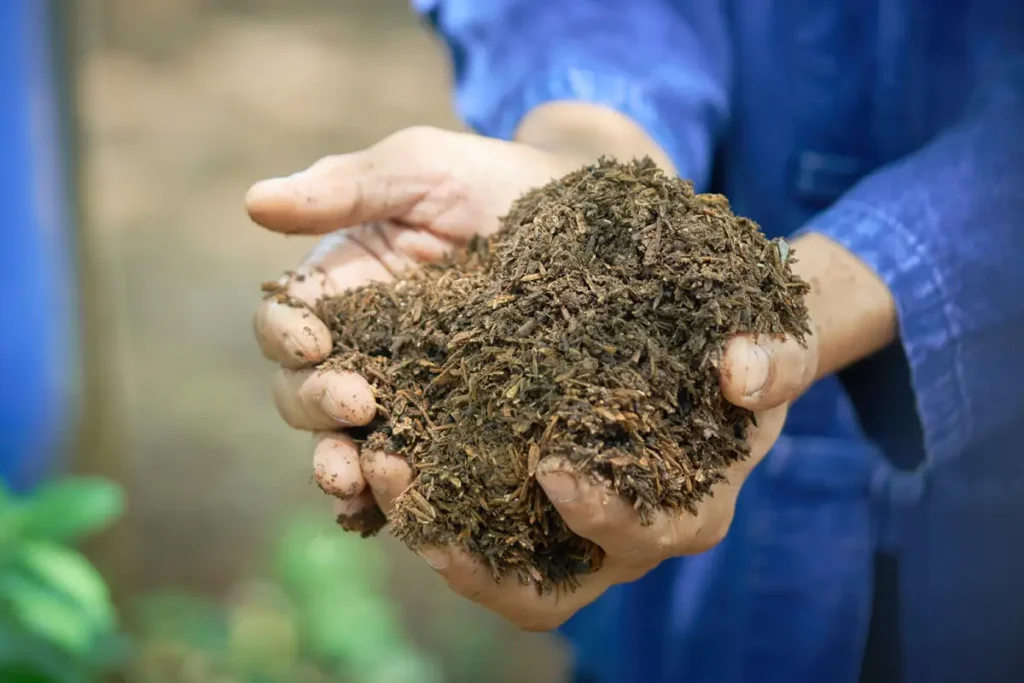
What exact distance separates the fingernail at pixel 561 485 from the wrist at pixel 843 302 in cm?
34

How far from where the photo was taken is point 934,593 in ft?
2.79

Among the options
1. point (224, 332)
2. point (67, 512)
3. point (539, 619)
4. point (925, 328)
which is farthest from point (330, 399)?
point (224, 332)

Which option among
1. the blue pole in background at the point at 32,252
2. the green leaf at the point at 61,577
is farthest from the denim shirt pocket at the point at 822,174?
the blue pole in background at the point at 32,252

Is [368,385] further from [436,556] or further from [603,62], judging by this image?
[603,62]

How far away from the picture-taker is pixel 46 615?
1.29 metres

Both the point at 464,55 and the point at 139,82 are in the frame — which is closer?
the point at 464,55

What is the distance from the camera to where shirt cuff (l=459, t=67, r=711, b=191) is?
1.04 meters

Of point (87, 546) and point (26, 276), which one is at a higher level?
point (26, 276)

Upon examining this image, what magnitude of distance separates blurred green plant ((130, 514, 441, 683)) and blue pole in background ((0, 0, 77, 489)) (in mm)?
457

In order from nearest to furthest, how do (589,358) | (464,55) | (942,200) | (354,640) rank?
(589,358) → (942,200) → (464,55) → (354,640)

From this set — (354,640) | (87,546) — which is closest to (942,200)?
(354,640)

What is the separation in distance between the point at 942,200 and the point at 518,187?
0.44 meters

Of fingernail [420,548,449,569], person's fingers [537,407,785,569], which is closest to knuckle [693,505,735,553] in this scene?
person's fingers [537,407,785,569]

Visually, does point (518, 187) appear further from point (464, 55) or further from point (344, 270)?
point (464, 55)
